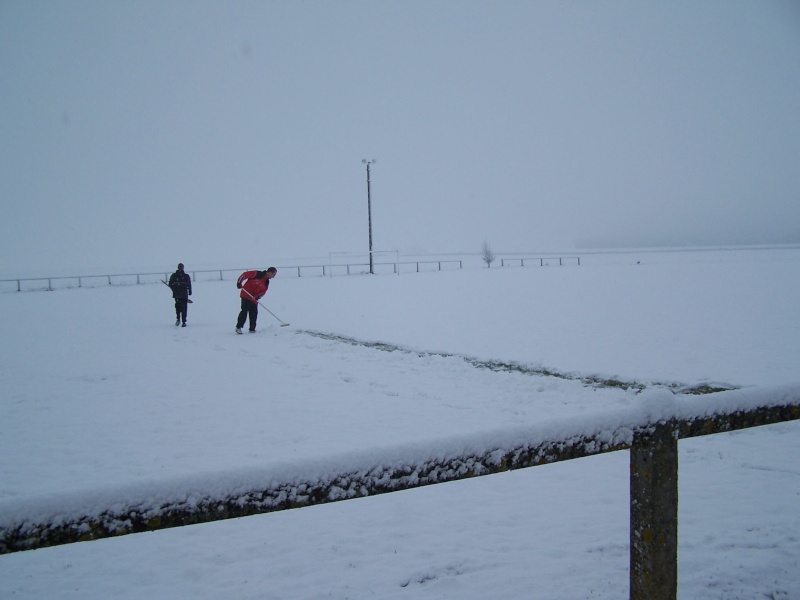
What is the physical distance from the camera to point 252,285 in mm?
14336

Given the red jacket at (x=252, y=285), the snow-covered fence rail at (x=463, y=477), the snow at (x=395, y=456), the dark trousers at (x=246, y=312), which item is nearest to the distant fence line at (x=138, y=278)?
the dark trousers at (x=246, y=312)

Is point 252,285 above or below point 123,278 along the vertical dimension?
below

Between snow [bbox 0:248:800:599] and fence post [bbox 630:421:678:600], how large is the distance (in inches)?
4.1

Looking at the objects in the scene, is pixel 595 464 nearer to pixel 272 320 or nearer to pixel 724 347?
pixel 724 347

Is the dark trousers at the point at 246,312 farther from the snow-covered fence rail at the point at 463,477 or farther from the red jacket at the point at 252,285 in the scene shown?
the snow-covered fence rail at the point at 463,477

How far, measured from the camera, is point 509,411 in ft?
22.5

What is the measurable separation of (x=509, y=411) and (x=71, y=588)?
491cm

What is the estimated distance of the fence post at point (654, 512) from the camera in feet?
5.54

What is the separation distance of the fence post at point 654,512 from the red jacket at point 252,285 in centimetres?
1326

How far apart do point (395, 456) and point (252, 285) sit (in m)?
13.5

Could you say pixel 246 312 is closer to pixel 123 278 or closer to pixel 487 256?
pixel 123 278

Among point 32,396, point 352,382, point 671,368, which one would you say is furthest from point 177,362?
point 671,368

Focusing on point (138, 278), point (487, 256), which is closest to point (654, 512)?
point (138, 278)

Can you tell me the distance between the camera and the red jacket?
14.2 m
